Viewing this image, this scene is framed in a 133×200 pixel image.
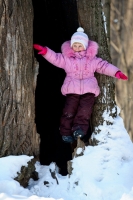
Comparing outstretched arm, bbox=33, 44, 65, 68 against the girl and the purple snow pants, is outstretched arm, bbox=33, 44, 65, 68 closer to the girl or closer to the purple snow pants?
the girl

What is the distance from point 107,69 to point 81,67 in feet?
0.81

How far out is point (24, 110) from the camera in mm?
4648

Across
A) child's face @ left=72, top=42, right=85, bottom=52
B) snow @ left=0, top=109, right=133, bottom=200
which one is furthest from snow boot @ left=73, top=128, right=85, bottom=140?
child's face @ left=72, top=42, right=85, bottom=52

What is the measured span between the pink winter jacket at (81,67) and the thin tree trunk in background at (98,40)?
16 centimetres

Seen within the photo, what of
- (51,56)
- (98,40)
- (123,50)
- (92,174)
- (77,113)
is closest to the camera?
(92,174)

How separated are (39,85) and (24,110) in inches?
37.5

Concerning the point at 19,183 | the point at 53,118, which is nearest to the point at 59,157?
the point at 53,118

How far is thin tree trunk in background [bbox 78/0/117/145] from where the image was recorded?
4.96m

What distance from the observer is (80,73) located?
15.8ft

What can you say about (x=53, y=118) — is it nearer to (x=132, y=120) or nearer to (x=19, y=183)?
(x=19, y=183)

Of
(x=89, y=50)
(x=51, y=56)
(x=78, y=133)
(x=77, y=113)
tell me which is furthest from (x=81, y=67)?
(x=78, y=133)

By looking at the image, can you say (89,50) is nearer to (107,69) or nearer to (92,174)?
(107,69)

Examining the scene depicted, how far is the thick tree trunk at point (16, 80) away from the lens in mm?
4535

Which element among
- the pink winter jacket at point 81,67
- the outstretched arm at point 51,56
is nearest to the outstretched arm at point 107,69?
the pink winter jacket at point 81,67
